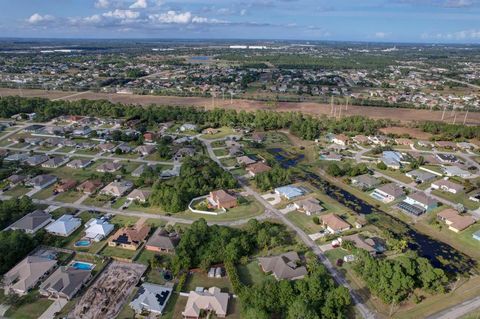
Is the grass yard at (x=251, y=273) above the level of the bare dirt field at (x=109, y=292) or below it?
below

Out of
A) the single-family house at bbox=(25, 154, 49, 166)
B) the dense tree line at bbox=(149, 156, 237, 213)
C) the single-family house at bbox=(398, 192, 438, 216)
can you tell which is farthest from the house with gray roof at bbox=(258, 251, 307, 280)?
the single-family house at bbox=(25, 154, 49, 166)

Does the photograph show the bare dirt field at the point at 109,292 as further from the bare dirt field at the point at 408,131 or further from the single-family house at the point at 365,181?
the bare dirt field at the point at 408,131

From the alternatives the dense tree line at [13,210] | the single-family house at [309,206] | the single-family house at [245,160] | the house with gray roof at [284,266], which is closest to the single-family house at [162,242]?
the house with gray roof at [284,266]

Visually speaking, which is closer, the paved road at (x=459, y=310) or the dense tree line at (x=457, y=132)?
the paved road at (x=459, y=310)

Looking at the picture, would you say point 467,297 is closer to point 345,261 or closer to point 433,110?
point 345,261

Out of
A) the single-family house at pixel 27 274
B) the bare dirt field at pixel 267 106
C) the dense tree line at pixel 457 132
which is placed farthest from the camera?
the bare dirt field at pixel 267 106

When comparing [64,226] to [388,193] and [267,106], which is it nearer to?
[388,193]
